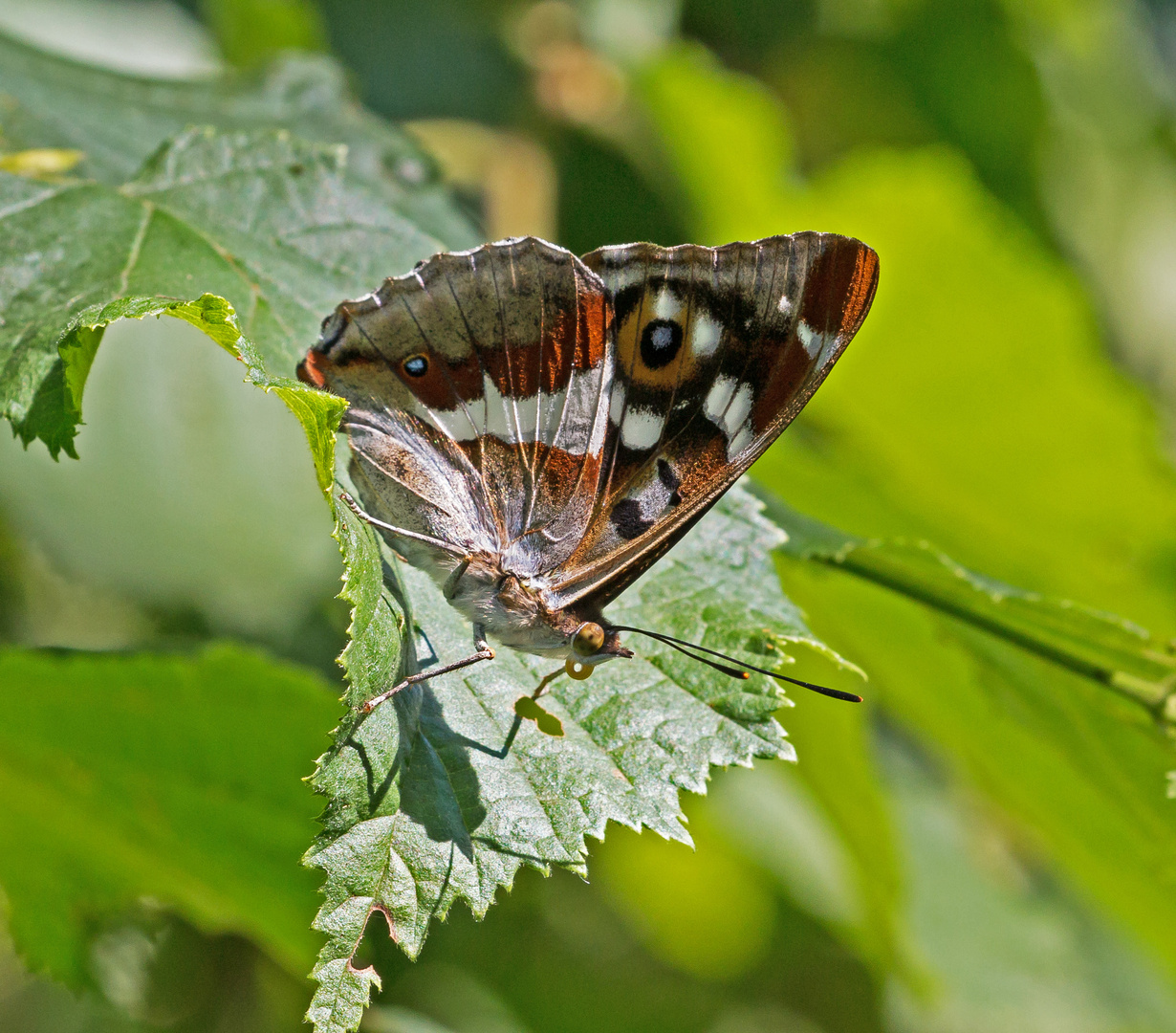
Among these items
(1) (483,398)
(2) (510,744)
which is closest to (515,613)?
(2) (510,744)

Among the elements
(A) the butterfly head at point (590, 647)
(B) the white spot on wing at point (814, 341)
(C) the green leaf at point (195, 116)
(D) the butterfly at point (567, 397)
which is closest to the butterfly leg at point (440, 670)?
(D) the butterfly at point (567, 397)

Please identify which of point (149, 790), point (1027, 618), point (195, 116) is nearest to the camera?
point (1027, 618)

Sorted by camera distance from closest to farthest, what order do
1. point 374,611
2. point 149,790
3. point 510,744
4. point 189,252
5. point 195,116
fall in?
1. point 374,611
2. point 510,744
3. point 189,252
4. point 149,790
5. point 195,116

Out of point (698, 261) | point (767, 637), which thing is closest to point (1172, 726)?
point (767, 637)

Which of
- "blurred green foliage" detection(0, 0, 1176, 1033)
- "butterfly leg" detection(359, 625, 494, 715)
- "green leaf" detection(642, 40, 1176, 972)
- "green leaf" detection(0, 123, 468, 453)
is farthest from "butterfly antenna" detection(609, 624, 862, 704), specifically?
"green leaf" detection(642, 40, 1176, 972)

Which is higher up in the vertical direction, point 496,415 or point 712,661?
point 496,415

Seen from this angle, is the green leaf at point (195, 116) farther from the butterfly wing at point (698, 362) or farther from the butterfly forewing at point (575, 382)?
the butterfly wing at point (698, 362)

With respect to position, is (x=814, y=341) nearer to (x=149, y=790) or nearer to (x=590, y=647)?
(x=590, y=647)
